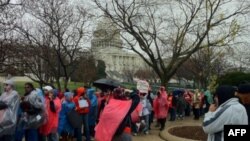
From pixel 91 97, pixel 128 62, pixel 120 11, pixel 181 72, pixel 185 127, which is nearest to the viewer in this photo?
pixel 91 97

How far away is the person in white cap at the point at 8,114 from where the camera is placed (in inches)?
322

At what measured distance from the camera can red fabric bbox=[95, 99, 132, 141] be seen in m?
6.71

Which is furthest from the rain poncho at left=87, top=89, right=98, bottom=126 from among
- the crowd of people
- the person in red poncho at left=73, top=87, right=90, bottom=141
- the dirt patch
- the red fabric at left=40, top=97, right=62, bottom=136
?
the dirt patch

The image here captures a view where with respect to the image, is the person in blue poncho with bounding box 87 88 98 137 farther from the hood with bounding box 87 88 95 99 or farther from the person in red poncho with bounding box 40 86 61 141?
the person in red poncho with bounding box 40 86 61 141

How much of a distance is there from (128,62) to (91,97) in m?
69.6

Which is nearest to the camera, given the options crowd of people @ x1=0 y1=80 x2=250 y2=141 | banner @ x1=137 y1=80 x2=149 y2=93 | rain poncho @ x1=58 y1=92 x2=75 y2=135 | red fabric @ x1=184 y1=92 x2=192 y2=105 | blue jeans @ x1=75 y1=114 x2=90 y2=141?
crowd of people @ x1=0 y1=80 x2=250 y2=141

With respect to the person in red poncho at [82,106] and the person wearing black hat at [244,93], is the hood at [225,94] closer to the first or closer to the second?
the person wearing black hat at [244,93]

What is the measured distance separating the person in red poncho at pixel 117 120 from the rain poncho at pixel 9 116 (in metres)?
2.21

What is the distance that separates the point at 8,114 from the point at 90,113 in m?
4.78

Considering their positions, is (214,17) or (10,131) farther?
(214,17)

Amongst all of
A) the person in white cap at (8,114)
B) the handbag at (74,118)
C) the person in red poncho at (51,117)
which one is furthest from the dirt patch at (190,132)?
the person in white cap at (8,114)

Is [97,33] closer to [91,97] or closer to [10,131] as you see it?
[91,97]

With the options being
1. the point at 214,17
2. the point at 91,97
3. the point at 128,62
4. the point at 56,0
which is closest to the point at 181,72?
the point at 128,62

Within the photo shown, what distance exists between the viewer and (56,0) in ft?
78.7
